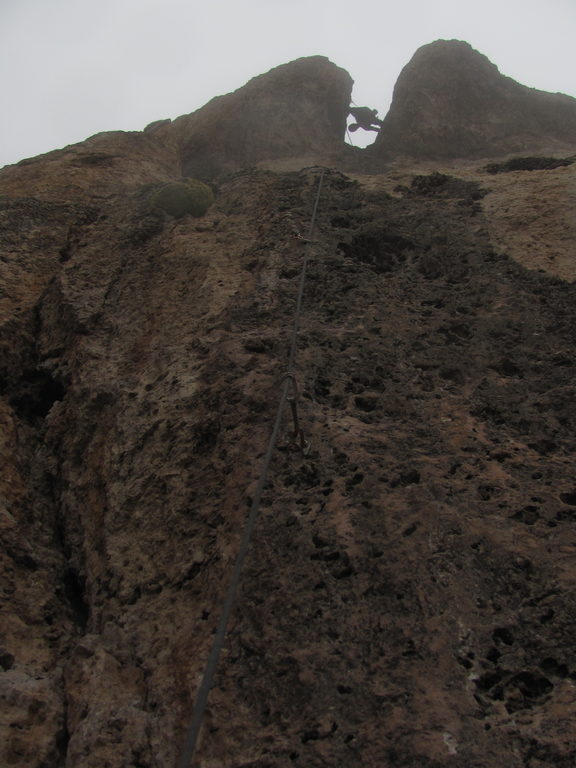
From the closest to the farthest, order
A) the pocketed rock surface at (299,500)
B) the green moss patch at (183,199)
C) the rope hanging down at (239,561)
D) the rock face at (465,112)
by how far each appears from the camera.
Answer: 1. the rope hanging down at (239,561)
2. the pocketed rock surface at (299,500)
3. the green moss patch at (183,199)
4. the rock face at (465,112)

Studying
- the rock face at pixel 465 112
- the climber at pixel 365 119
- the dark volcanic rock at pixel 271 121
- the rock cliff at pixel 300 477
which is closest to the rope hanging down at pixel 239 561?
the rock cliff at pixel 300 477

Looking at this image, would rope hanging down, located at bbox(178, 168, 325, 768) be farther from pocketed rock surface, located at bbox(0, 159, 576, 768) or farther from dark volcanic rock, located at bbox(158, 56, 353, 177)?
dark volcanic rock, located at bbox(158, 56, 353, 177)

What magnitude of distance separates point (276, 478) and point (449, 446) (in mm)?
1780

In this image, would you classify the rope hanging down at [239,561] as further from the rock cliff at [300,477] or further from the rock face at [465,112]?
the rock face at [465,112]

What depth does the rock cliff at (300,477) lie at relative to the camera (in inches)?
197

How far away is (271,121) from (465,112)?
507 centimetres

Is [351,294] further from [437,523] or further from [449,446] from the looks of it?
[437,523]

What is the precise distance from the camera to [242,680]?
17.1 feet

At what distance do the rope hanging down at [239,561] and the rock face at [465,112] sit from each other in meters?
6.31

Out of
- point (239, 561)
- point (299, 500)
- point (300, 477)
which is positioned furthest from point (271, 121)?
point (239, 561)

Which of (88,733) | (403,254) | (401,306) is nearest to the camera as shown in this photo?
(88,733)

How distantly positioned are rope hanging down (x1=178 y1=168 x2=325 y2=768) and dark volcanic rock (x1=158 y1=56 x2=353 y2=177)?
21.3 ft

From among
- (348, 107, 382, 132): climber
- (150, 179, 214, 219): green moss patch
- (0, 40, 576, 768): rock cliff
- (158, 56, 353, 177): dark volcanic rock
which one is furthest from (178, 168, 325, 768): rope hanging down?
(348, 107, 382, 132): climber

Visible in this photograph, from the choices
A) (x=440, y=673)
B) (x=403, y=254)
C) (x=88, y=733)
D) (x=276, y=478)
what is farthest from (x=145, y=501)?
(x=403, y=254)
